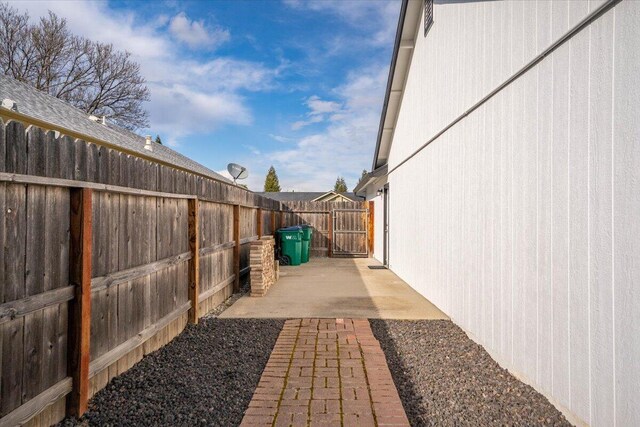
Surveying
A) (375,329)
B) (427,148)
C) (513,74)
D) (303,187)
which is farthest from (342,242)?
(303,187)

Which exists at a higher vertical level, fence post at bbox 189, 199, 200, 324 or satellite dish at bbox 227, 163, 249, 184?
satellite dish at bbox 227, 163, 249, 184

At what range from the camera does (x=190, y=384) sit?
3.04 metres

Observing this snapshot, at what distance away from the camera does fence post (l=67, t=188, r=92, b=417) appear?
250 centimetres

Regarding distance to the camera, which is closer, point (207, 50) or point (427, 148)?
point (427, 148)

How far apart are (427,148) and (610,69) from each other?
425 cm

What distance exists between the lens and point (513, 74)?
338 centimetres

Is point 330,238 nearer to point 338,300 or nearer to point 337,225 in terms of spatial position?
point 337,225

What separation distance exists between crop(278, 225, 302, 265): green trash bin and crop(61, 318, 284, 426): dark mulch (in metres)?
6.58

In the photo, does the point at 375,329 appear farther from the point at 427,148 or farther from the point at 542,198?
the point at 427,148

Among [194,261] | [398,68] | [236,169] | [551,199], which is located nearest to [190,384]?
[194,261]

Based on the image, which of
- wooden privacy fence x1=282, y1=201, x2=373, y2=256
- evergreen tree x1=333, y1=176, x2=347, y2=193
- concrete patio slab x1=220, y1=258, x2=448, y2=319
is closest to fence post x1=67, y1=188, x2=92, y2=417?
concrete patio slab x1=220, y1=258, x2=448, y2=319

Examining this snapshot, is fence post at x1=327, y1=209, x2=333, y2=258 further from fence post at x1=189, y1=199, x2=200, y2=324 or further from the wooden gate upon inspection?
fence post at x1=189, y1=199, x2=200, y2=324

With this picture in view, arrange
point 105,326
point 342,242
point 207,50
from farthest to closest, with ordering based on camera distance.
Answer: point 342,242 < point 207,50 < point 105,326

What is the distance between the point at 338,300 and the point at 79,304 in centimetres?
423
